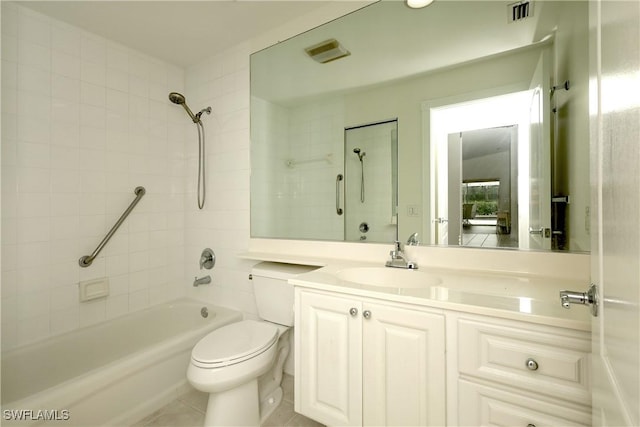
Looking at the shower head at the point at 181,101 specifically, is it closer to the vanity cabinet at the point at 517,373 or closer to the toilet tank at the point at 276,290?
the toilet tank at the point at 276,290

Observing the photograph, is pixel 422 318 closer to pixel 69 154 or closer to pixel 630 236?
pixel 630 236

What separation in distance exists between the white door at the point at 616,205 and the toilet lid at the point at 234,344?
1220 mm

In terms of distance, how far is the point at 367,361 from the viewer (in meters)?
1.07

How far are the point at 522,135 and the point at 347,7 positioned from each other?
3.88 feet

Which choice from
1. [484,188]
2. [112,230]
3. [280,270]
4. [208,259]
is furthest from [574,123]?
[112,230]

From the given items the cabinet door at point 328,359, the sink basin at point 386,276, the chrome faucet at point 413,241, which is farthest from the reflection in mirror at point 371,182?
the cabinet door at point 328,359

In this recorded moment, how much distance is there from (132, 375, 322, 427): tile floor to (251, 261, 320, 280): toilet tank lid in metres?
0.73

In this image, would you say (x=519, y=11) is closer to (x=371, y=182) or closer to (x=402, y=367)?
(x=371, y=182)

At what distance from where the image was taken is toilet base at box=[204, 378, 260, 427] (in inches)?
52.5

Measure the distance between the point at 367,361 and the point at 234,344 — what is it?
0.70 meters

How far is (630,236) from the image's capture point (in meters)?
0.38

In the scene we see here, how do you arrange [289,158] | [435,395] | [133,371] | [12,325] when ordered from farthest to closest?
[289,158] → [12,325] → [133,371] → [435,395]

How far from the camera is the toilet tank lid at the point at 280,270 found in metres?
1.66

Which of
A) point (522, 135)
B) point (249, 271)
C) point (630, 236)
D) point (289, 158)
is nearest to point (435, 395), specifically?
point (630, 236)
